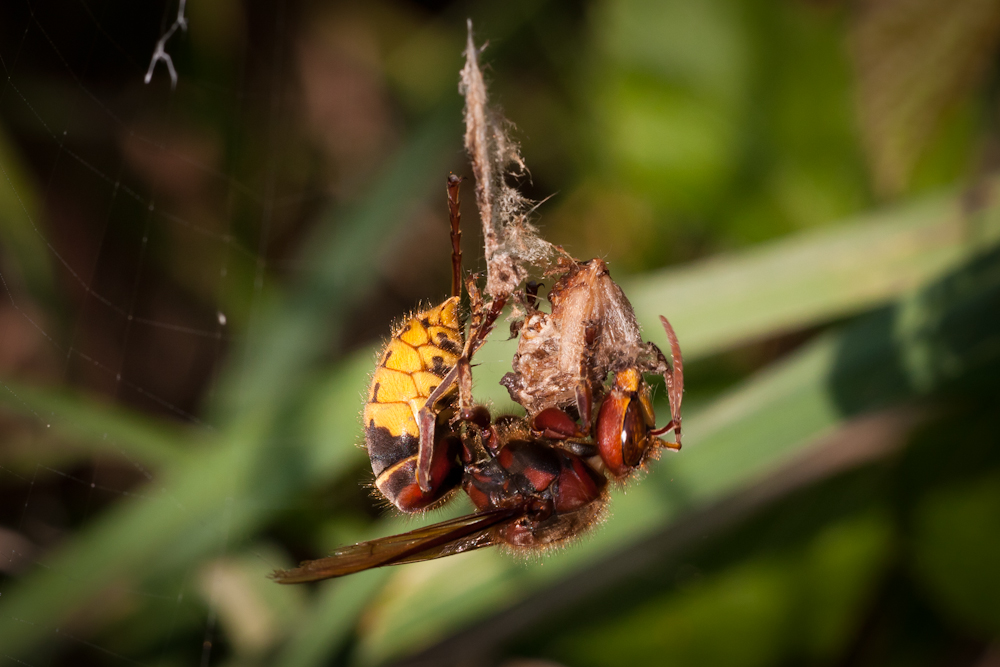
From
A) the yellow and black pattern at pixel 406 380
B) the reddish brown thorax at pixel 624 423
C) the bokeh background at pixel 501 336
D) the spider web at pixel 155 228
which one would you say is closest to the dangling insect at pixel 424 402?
the yellow and black pattern at pixel 406 380

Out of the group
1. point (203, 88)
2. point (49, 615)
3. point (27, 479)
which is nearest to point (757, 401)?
point (49, 615)

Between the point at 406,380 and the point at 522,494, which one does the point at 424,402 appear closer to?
the point at 406,380

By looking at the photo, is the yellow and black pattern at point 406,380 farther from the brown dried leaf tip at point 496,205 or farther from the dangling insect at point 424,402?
the brown dried leaf tip at point 496,205

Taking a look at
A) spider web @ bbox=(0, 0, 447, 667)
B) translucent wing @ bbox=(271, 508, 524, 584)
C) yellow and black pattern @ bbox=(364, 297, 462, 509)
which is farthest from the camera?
spider web @ bbox=(0, 0, 447, 667)

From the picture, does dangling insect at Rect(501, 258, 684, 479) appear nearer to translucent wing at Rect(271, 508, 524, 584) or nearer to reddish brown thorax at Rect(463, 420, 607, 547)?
reddish brown thorax at Rect(463, 420, 607, 547)

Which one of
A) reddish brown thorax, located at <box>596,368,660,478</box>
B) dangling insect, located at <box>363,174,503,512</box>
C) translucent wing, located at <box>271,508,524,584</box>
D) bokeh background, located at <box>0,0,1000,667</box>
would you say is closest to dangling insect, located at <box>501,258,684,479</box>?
reddish brown thorax, located at <box>596,368,660,478</box>

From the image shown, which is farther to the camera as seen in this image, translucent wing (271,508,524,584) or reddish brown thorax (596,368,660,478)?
reddish brown thorax (596,368,660,478)

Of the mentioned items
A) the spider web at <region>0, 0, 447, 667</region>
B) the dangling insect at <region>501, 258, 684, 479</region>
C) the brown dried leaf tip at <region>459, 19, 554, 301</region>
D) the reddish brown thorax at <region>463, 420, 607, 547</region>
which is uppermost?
the spider web at <region>0, 0, 447, 667</region>

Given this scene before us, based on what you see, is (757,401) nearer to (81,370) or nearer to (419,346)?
(419,346)
